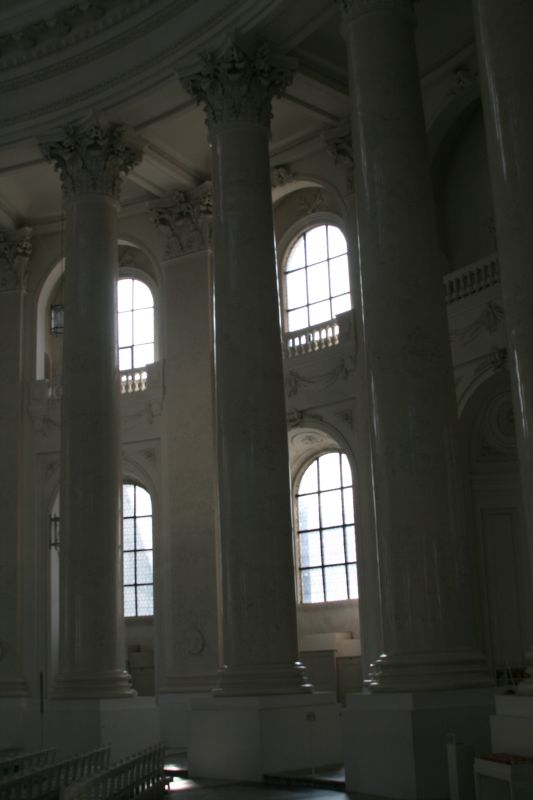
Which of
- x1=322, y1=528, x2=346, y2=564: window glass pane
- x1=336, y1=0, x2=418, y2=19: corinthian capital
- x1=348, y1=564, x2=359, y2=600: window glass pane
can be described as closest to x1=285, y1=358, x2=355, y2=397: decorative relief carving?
x1=322, y1=528, x2=346, y2=564: window glass pane

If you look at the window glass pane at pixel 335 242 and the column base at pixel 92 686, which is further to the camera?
the window glass pane at pixel 335 242

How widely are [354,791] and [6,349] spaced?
15.9m

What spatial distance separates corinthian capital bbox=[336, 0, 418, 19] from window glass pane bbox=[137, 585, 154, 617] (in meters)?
14.4

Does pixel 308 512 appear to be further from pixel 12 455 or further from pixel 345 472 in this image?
pixel 12 455

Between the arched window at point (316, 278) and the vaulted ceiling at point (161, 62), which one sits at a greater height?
the vaulted ceiling at point (161, 62)

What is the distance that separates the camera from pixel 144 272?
1005 inches

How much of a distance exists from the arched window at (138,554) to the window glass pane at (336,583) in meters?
4.23

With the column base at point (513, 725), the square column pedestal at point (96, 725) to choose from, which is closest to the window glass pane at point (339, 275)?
the square column pedestal at point (96, 725)

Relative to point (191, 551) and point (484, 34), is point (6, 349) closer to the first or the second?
point (191, 551)

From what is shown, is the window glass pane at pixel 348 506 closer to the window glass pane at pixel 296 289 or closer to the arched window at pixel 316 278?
the arched window at pixel 316 278

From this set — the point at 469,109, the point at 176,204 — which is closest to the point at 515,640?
the point at 469,109

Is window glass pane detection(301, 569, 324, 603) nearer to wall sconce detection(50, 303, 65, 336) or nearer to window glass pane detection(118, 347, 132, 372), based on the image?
window glass pane detection(118, 347, 132, 372)

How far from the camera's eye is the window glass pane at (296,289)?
898 inches

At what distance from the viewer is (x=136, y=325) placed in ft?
83.8
